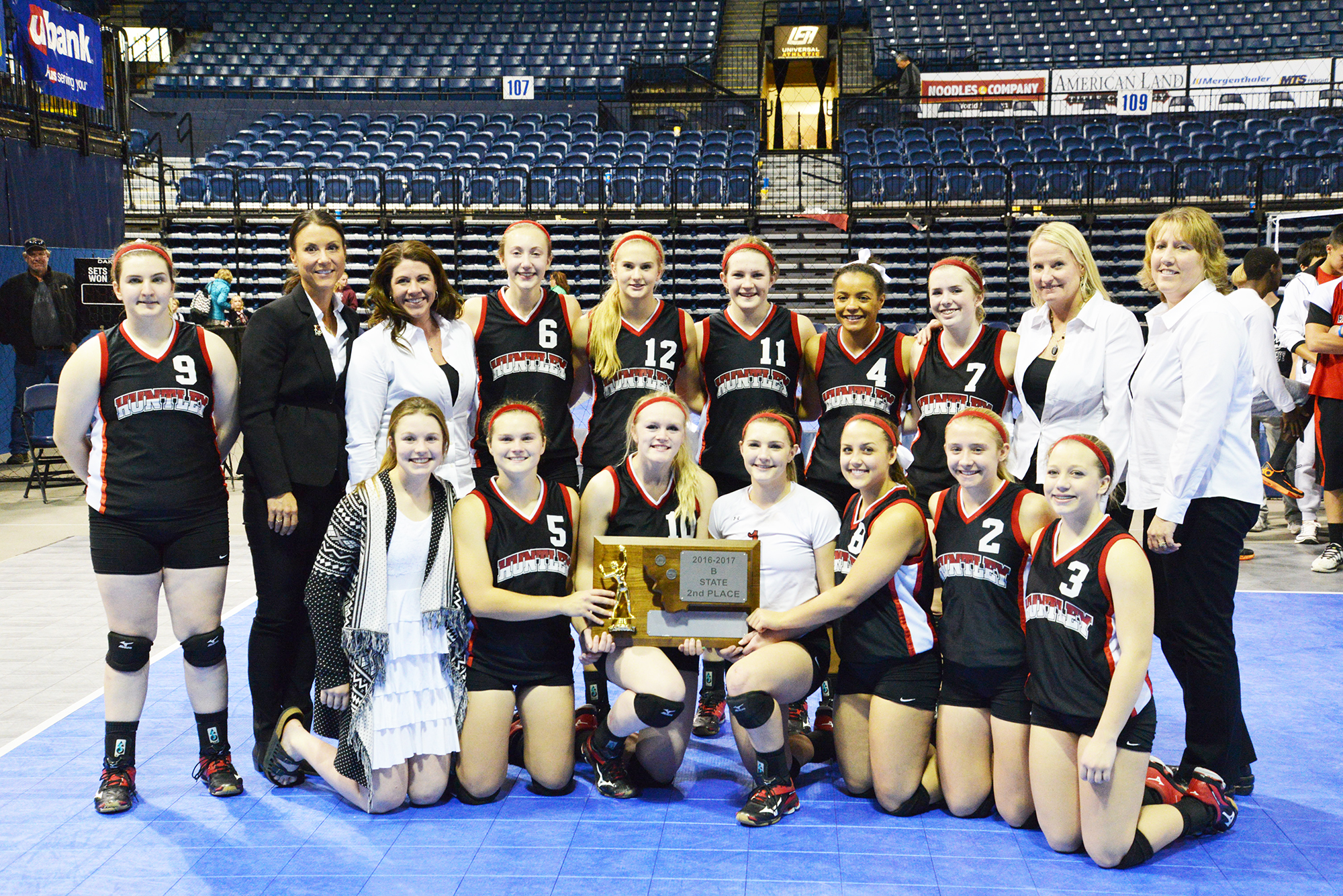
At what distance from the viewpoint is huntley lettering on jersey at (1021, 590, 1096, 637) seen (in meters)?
2.72

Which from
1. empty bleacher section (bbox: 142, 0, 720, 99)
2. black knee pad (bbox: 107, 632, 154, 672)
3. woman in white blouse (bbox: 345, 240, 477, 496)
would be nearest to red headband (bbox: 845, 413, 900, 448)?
woman in white blouse (bbox: 345, 240, 477, 496)

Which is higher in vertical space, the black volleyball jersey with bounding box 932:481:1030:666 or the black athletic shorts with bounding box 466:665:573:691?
the black volleyball jersey with bounding box 932:481:1030:666

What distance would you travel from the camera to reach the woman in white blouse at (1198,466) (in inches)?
114

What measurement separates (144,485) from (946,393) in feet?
7.96

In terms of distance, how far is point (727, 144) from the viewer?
52.3ft

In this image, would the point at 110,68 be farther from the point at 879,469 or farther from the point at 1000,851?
the point at 1000,851

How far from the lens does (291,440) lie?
126 inches

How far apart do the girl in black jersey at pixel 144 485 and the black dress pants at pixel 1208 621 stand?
276 cm

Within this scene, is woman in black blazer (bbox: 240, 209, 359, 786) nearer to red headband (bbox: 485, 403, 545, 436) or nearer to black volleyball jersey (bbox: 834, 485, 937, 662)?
red headband (bbox: 485, 403, 545, 436)

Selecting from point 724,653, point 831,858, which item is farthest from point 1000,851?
point 724,653

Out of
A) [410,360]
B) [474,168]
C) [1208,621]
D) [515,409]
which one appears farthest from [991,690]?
[474,168]

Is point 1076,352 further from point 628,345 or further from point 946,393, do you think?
point 628,345

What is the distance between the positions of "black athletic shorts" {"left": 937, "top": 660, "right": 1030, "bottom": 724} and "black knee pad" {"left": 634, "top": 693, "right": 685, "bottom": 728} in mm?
770

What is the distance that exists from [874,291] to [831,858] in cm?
178
